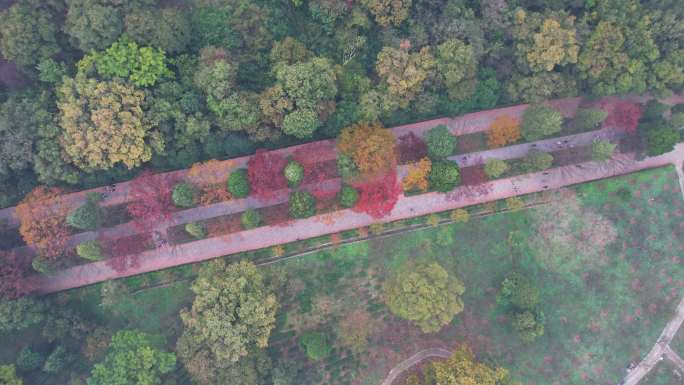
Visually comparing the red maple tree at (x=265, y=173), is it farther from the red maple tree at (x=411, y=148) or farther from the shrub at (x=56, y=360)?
the shrub at (x=56, y=360)

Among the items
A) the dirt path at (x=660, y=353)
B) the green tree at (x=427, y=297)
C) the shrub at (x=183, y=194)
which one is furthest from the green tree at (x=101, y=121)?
the dirt path at (x=660, y=353)

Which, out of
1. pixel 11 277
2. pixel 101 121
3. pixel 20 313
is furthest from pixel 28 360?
pixel 101 121

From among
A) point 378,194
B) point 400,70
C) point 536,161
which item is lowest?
point 378,194

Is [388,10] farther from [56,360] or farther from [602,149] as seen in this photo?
[56,360]

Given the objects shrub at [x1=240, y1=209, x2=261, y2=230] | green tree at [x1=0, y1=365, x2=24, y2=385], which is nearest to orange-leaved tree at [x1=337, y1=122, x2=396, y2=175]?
shrub at [x1=240, y1=209, x2=261, y2=230]

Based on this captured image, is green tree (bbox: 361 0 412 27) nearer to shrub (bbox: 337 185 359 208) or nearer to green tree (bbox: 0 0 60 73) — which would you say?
shrub (bbox: 337 185 359 208)

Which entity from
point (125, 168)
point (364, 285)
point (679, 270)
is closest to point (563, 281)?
point (679, 270)
